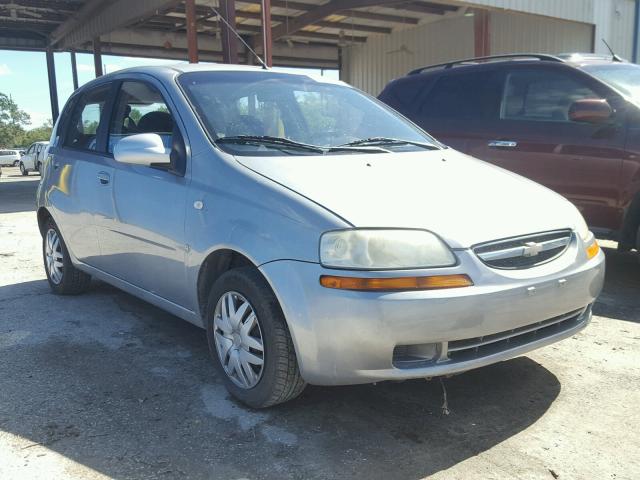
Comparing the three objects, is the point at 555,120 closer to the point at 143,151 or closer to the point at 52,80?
the point at 143,151

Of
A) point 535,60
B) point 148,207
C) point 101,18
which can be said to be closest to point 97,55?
point 101,18

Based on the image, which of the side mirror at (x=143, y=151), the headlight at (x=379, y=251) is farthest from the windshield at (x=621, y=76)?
the side mirror at (x=143, y=151)

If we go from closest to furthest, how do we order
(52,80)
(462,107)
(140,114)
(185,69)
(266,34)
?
(185,69) < (140,114) < (462,107) < (266,34) < (52,80)

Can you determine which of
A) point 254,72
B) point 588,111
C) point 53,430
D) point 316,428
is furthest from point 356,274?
point 588,111

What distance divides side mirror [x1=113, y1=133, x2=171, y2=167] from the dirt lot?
1155 millimetres

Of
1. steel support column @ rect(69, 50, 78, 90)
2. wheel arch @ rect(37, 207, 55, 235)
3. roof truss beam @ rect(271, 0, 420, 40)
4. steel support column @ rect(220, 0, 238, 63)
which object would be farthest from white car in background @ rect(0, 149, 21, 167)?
wheel arch @ rect(37, 207, 55, 235)

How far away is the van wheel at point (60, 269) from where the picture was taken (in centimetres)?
482

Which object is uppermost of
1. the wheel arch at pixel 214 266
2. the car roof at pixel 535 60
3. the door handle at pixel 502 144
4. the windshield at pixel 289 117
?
the car roof at pixel 535 60

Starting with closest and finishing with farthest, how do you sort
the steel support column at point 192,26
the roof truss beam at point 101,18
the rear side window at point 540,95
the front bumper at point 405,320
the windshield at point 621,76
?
the front bumper at point 405,320 → the windshield at point 621,76 → the rear side window at point 540,95 → the steel support column at point 192,26 → the roof truss beam at point 101,18

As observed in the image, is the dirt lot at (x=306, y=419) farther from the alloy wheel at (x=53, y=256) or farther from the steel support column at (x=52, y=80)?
the steel support column at (x=52, y=80)

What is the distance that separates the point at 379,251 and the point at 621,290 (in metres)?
3.23

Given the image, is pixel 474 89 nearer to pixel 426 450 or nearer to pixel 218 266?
pixel 218 266

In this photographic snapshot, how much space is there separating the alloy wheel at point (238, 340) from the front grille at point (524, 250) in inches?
41.7

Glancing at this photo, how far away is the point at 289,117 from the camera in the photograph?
3.57m
